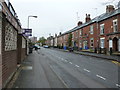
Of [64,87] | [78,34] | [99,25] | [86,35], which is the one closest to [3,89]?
[64,87]

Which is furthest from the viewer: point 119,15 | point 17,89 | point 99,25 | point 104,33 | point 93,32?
point 93,32

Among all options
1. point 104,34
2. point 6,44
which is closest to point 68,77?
point 6,44

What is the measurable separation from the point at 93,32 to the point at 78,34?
11.5 metres

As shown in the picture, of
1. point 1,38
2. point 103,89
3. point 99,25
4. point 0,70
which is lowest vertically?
point 103,89

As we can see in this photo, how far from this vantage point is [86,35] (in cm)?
3925

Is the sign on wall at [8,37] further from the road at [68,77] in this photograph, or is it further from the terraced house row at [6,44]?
the road at [68,77]

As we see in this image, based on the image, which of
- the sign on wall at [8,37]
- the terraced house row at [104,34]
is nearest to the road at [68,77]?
the sign on wall at [8,37]

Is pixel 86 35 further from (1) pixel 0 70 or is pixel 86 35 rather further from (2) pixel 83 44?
(1) pixel 0 70

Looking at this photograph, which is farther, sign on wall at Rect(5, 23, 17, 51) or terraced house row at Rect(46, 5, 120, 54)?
terraced house row at Rect(46, 5, 120, 54)

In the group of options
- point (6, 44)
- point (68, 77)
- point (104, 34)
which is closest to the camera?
point (6, 44)

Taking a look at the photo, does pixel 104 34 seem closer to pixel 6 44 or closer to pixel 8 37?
pixel 8 37

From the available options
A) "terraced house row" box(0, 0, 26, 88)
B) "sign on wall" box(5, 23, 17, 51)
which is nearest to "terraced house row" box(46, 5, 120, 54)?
"terraced house row" box(0, 0, 26, 88)

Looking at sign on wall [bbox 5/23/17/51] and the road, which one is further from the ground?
sign on wall [bbox 5/23/17/51]

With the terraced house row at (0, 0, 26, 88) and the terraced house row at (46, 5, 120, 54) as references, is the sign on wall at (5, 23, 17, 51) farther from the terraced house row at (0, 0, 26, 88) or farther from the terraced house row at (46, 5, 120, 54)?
the terraced house row at (46, 5, 120, 54)
